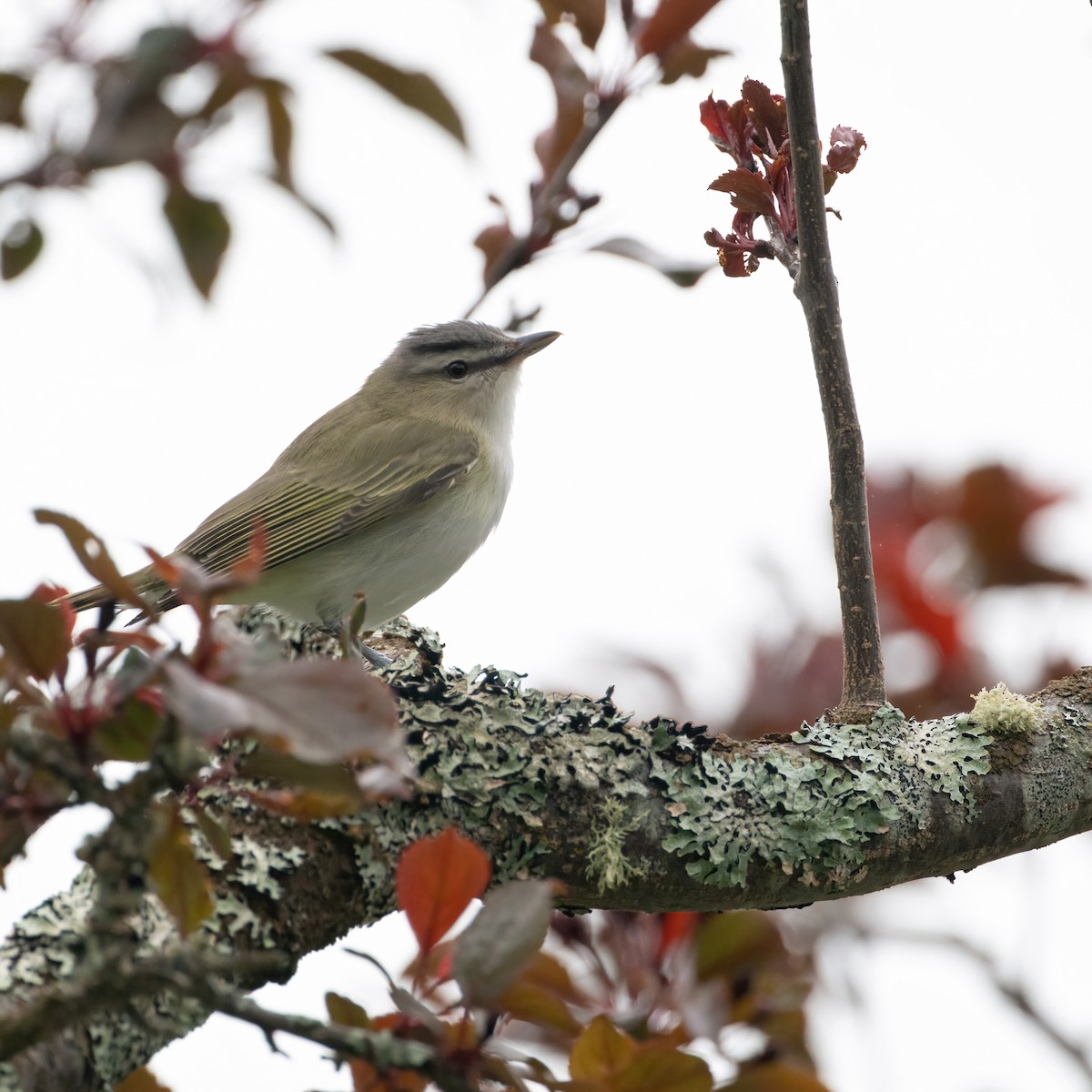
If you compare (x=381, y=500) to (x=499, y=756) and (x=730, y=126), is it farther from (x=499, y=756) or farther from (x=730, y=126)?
(x=499, y=756)

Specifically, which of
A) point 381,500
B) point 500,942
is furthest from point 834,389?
point 381,500

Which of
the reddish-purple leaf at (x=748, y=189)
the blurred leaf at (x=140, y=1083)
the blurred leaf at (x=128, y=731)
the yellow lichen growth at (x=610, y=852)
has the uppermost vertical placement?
the reddish-purple leaf at (x=748, y=189)

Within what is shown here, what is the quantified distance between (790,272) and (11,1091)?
231cm

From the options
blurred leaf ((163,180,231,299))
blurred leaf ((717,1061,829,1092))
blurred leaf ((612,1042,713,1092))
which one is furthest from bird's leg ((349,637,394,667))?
blurred leaf ((612,1042,713,1092))

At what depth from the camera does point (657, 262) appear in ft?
9.98

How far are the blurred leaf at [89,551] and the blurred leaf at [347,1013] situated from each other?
0.62 meters

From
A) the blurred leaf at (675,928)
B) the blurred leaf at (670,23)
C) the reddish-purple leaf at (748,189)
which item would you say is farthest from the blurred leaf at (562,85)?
the blurred leaf at (675,928)

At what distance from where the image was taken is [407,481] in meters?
5.12

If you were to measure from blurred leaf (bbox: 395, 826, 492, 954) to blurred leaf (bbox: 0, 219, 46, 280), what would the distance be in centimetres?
133

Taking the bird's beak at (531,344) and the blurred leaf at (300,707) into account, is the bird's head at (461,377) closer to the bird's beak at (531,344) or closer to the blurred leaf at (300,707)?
the bird's beak at (531,344)

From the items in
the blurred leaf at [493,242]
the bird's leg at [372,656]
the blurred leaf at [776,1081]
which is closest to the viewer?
the blurred leaf at [776,1081]

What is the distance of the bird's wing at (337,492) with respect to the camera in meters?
4.94

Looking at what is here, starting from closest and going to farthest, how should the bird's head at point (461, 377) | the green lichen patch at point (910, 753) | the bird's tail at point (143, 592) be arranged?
the green lichen patch at point (910, 753)
the bird's tail at point (143, 592)
the bird's head at point (461, 377)

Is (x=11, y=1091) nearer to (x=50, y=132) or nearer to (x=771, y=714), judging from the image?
(x=50, y=132)
